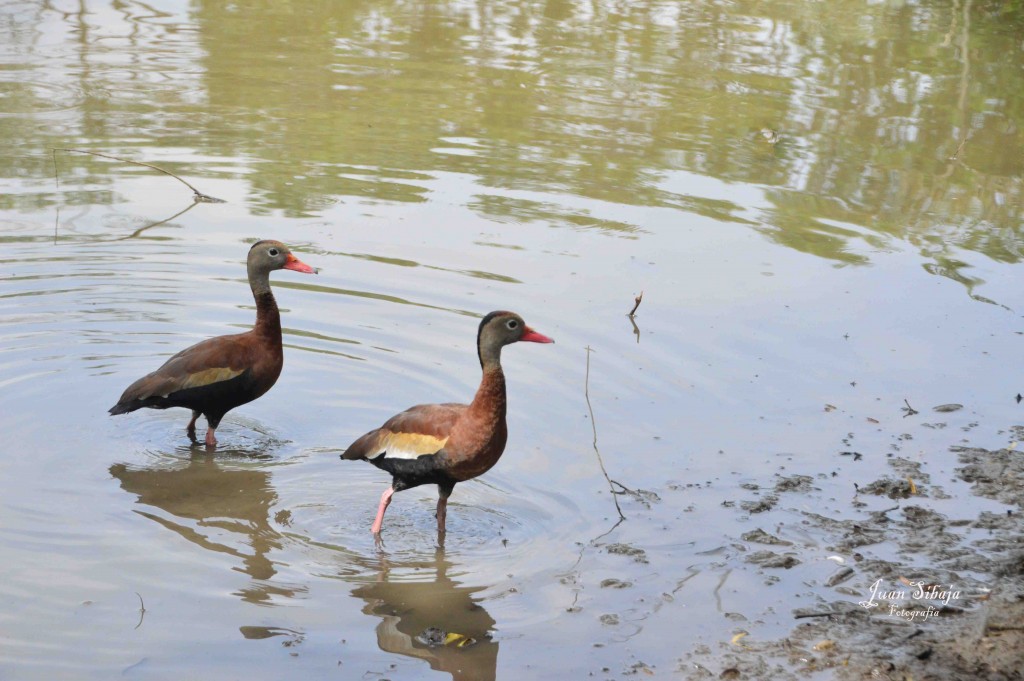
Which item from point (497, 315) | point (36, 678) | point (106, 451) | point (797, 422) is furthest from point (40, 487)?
point (797, 422)

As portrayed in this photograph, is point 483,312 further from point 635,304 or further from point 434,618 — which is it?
point 434,618

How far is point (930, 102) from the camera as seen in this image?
1767cm

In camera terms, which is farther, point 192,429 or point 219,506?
point 192,429

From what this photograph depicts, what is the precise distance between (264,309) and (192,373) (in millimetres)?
680

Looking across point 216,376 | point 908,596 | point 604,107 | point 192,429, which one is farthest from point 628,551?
point 604,107

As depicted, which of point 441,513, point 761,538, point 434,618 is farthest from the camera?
point 441,513

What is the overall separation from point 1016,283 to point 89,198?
29.8 feet

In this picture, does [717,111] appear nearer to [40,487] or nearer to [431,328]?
[431,328]

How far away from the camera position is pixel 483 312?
10594 mm

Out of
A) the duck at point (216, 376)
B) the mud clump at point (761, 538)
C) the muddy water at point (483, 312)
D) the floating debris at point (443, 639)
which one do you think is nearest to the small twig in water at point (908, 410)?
the muddy water at point (483, 312)

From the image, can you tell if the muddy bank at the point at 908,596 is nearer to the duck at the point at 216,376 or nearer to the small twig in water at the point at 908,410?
the small twig in water at the point at 908,410

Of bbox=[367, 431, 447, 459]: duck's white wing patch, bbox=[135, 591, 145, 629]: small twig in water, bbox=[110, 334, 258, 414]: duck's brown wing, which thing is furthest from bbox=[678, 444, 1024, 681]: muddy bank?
bbox=[110, 334, 258, 414]: duck's brown wing

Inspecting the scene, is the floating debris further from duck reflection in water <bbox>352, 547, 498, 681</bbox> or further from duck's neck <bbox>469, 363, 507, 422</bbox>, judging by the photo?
duck's neck <bbox>469, 363, 507, 422</bbox>

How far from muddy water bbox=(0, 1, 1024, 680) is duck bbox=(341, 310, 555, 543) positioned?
15.3 inches
